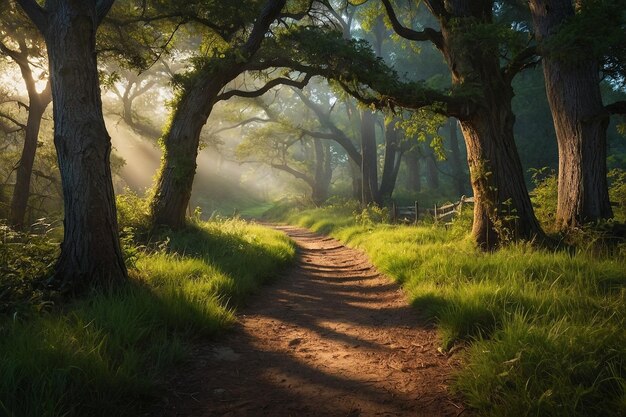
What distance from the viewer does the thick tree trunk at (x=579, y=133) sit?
702 cm

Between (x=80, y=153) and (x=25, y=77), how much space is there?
8.37 metres

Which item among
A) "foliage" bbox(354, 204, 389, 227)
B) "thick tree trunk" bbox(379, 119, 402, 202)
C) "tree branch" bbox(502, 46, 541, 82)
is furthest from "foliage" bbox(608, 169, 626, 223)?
"thick tree trunk" bbox(379, 119, 402, 202)

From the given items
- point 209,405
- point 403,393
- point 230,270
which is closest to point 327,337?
point 403,393

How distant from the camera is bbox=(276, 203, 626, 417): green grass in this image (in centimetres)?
244

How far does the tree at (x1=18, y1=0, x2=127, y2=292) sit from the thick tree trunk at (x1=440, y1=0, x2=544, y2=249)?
249 inches

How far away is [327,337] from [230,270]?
265 centimetres

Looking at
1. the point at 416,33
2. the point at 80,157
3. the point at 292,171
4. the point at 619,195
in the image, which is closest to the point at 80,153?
the point at 80,157

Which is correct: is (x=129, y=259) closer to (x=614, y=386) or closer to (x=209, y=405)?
(x=209, y=405)

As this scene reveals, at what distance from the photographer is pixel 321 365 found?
359 cm

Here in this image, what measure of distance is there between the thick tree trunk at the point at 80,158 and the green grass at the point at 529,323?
4.28 metres

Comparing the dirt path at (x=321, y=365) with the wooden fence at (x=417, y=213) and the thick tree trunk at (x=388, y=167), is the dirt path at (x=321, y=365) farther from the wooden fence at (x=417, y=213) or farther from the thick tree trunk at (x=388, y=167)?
the thick tree trunk at (x=388, y=167)

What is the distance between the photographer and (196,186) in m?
35.9

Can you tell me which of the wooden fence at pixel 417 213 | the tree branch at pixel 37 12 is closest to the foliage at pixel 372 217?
the wooden fence at pixel 417 213

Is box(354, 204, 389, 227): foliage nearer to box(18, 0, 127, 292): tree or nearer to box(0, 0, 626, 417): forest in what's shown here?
box(0, 0, 626, 417): forest
